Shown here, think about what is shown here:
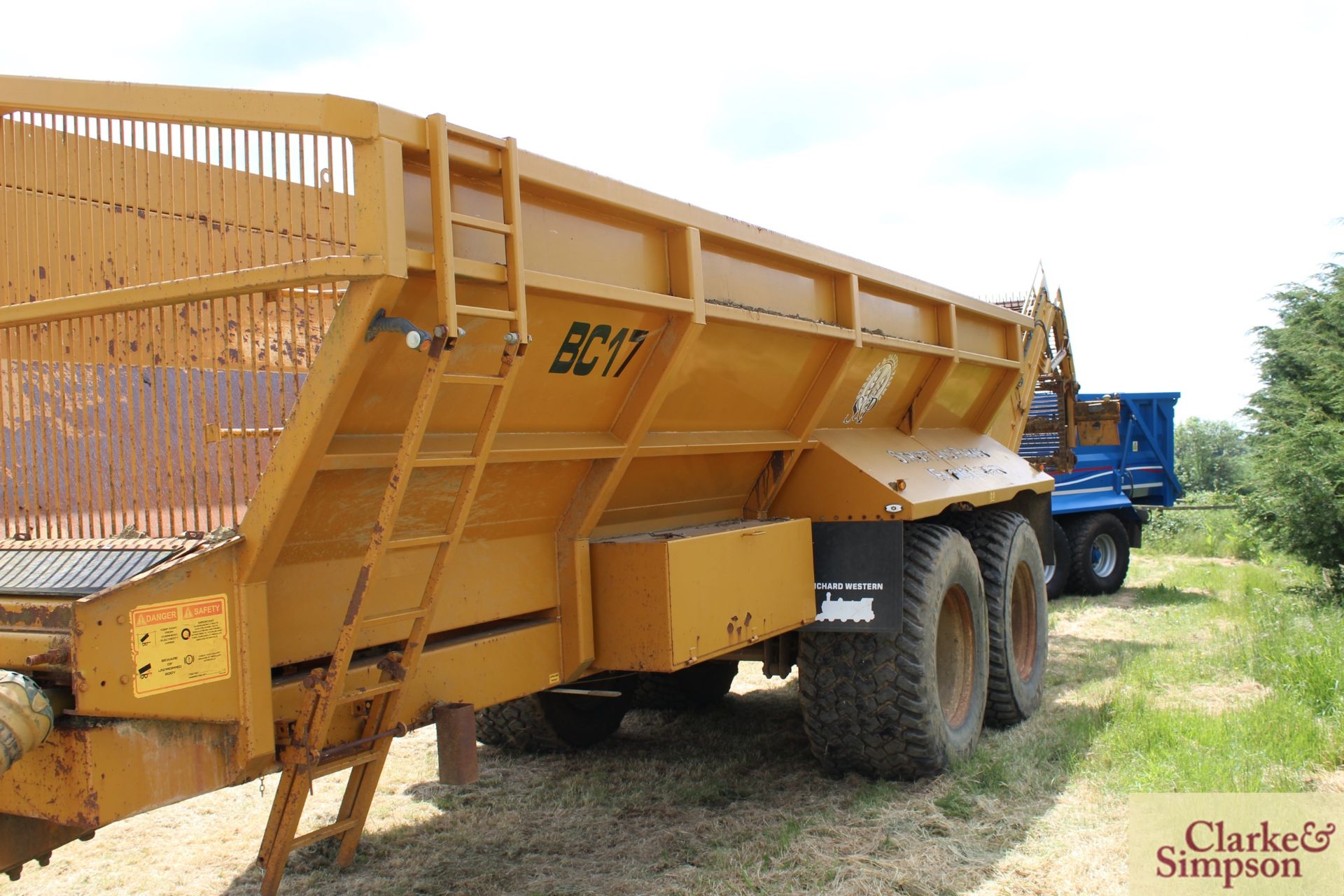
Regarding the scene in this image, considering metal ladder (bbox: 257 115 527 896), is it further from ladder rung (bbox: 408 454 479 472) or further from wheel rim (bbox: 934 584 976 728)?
wheel rim (bbox: 934 584 976 728)

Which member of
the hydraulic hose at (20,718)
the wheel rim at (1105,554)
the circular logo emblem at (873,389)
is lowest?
the wheel rim at (1105,554)

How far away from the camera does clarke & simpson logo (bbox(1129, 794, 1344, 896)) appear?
3.49 meters

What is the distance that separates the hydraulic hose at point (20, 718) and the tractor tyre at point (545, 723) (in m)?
2.75

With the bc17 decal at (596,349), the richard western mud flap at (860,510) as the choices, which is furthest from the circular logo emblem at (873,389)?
the bc17 decal at (596,349)

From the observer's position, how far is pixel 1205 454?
31859mm

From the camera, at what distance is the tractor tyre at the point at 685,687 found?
19.4ft

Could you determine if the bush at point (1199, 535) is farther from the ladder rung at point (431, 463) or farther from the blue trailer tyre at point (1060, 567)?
the ladder rung at point (431, 463)

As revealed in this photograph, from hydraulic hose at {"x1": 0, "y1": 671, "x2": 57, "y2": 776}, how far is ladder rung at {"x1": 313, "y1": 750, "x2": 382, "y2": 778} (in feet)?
2.19

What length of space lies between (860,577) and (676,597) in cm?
124

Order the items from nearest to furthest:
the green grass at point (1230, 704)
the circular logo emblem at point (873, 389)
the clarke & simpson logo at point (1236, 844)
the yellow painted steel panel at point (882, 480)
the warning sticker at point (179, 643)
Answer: the warning sticker at point (179, 643) < the clarke & simpson logo at point (1236, 844) < the green grass at point (1230, 704) < the yellow painted steel panel at point (882, 480) < the circular logo emblem at point (873, 389)

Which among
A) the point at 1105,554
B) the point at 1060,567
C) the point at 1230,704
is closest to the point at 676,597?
the point at 1230,704

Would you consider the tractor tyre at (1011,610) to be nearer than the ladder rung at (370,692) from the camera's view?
No

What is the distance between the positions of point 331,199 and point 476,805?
9.20 ft

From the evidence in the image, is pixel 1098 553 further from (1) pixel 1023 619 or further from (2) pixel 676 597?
A: (2) pixel 676 597
